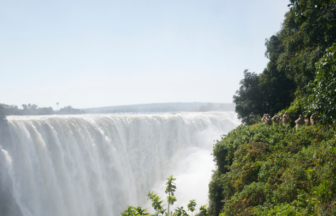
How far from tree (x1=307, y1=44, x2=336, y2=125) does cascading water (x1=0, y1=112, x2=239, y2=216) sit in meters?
14.9

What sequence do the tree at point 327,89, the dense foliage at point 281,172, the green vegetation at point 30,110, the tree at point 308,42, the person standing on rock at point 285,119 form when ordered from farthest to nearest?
the green vegetation at point 30,110
the person standing on rock at point 285,119
the tree at point 308,42
the dense foliage at point 281,172
the tree at point 327,89

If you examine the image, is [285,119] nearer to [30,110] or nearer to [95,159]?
[95,159]

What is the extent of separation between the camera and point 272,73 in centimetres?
1738

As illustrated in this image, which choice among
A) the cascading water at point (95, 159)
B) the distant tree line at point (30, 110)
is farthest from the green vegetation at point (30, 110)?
the cascading water at point (95, 159)

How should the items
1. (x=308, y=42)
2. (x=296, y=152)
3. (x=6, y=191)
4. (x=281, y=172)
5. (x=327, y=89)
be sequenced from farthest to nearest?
(x=6, y=191)
(x=308, y=42)
(x=296, y=152)
(x=281, y=172)
(x=327, y=89)

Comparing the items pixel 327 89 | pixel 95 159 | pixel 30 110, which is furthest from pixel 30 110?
pixel 327 89

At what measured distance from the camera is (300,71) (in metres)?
11.4

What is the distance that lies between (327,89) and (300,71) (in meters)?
8.30

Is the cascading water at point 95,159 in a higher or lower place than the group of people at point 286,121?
lower

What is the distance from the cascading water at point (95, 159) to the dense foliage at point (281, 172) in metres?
9.86

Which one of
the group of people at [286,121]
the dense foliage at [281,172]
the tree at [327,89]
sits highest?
the tree at [327,89]

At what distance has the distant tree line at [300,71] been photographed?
405 cm

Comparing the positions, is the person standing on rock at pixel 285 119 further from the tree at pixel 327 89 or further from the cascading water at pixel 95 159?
the cascading water at pixel 95 159

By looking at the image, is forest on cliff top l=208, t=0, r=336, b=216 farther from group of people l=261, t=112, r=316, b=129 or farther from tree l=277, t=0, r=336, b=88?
Answer: group of people l=261, t=112, r=316, b=129
